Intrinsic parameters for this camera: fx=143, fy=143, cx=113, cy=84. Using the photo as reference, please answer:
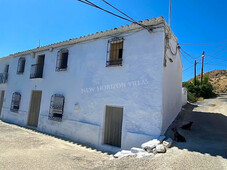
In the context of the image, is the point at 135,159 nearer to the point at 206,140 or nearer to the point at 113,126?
the point at 113,126

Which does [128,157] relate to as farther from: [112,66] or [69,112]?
[69,112]

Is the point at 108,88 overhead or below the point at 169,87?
below

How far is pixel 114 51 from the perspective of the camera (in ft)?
22.6

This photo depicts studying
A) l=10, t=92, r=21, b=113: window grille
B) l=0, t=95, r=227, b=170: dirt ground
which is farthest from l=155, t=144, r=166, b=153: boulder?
l=10, t=92, r=21, b=113: window grille

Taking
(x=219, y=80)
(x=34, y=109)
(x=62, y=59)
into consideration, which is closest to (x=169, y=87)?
(x=62, y=59)

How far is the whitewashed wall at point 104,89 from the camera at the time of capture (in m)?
5.48

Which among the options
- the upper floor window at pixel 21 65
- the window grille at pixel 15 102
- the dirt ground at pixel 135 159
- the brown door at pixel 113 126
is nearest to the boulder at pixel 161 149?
the dirt ground at pixel 135 159

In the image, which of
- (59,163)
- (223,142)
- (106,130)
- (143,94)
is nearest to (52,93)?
(106,130)

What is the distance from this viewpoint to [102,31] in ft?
23.5

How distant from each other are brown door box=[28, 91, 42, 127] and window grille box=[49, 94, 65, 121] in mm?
1846

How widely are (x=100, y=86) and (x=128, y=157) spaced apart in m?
3.47

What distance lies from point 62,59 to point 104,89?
13.5ft

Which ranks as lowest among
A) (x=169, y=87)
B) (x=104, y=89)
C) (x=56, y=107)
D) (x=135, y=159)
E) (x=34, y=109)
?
(x=135, y=159)

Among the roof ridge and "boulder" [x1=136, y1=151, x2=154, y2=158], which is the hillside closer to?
the roof ridge
